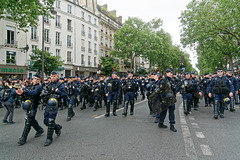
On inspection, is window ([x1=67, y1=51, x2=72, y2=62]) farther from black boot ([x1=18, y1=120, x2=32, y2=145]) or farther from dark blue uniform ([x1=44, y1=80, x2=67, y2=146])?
black boot ([x1=18, y1=120, x2=32, y2=145])

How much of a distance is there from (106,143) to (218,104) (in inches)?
197

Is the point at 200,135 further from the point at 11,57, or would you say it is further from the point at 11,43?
the point at 11,43

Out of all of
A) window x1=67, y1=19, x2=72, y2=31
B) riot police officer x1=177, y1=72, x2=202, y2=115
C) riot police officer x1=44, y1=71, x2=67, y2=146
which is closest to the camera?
riot police officer x1=44, y1=71, x2=67, y2=146

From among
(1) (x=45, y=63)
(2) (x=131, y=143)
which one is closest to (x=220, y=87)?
(2) (x=131, y=143)

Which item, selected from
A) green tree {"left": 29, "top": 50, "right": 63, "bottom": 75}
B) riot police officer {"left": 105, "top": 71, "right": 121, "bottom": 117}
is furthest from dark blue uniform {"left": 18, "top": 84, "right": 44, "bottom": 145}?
green tree {"left": 29, "top": 50, "right": 63, "bottom": 75}

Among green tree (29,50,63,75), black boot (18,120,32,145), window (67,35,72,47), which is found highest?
window (67,35,72,47)

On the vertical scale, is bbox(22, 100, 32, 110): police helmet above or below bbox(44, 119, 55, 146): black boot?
above

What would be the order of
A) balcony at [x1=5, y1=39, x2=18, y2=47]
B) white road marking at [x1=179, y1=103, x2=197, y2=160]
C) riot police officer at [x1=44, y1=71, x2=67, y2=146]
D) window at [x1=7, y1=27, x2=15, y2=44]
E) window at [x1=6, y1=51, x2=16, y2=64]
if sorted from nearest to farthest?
1. white road marking at [x1=179, y1=103, x2=197, y2=160]
2. riot police officer at [x1=44, y1=71, x2=67, y2=146]
3. balcony at [x1=5, y1=39, x2=18, y2=47]
4. window at [x1=6, y1=51, x2=16, y2=64]
5. window at [x1=7, y1=27, x2=15, y2=44]

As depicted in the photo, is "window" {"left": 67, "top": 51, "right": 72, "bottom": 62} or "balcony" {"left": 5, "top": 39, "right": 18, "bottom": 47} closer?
"balcony" {"left": 5, "top": 39, "right": 18, "bottom": 47}

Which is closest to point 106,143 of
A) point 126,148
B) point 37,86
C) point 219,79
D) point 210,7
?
point 126,148

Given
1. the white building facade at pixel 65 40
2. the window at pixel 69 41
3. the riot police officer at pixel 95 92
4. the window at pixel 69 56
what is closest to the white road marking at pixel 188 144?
the riot police officer at pixel 95 92

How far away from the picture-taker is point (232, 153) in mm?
3525

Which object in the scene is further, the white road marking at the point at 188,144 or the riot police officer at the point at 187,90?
the riot police officer at the point at 187,90

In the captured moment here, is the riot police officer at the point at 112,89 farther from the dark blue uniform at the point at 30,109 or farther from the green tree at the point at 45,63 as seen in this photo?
the green tree at the point at 45,63
